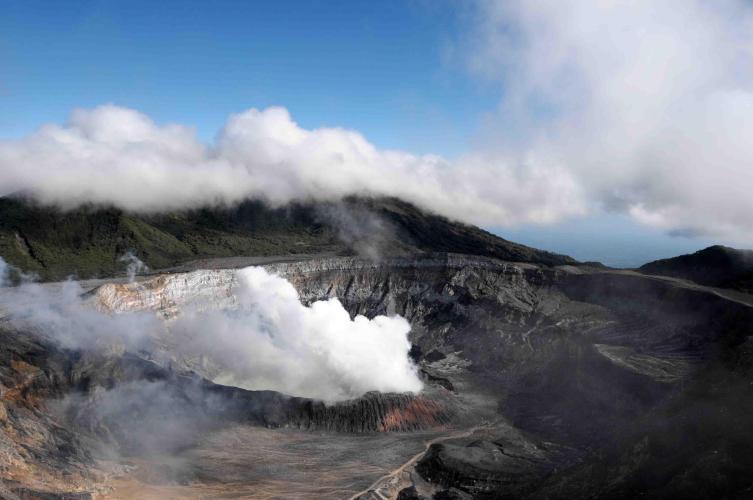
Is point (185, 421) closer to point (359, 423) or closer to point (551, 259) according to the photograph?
point (359, 423)

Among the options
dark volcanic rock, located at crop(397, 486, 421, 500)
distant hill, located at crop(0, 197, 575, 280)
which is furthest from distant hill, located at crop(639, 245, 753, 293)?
dark volcanic rock, located at crop(397, 486, 421, 500)

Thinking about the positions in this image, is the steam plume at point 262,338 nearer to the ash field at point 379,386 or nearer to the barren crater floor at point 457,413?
the ash field at point 379,386

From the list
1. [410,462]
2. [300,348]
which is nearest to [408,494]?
[410,462]

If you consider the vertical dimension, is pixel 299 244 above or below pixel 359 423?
above

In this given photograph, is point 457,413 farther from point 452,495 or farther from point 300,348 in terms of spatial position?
point 300,348

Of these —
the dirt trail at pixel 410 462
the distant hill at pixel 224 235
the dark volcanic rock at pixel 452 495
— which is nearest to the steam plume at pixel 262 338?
the dirt trail at pixel 410 462

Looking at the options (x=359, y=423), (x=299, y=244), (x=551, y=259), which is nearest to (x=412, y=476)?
(x=359, y=423)

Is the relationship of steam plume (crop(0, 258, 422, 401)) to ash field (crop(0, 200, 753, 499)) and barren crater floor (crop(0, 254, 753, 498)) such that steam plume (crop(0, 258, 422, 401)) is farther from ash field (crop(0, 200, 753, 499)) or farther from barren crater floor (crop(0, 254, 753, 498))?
barren crater floor (crop(0, 254, 753, 498))
